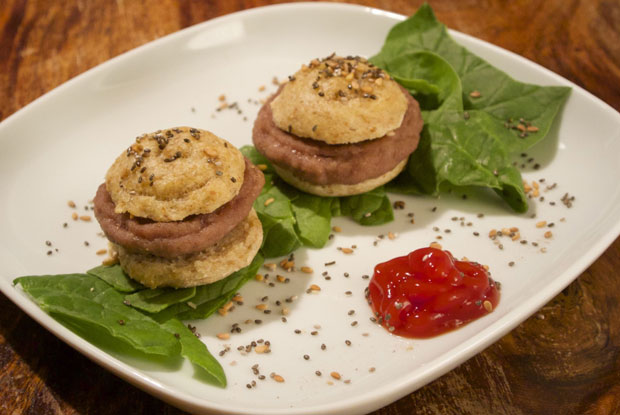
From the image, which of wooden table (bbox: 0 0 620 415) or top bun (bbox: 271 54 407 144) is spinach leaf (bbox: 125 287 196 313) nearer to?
wooden table (bbox: 0 0 620 415)

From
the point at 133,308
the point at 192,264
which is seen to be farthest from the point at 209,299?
the point at 133,308

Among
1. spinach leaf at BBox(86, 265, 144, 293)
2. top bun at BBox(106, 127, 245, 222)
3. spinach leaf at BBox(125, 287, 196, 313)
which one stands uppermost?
top bun at BBox(106, 127, 245, 222)

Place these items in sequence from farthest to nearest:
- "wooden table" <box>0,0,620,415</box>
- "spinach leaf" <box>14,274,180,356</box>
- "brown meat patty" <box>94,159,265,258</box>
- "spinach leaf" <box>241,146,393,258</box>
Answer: "spinach leaf" <box>241,146,393,258</box>, "brown meat patty" <box>94,159,265,258</box>, "wooden table" <box>0,0,620,415</box>, "spinach leaf" <box>14,274,180,356</box>

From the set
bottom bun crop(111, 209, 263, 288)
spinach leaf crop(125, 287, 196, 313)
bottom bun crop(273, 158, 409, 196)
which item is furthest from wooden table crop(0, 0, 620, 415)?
bottom bun crop(273, 158, 409, 196)

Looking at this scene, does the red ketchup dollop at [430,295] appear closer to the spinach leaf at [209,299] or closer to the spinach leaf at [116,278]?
the spinach leaf at [209,299]

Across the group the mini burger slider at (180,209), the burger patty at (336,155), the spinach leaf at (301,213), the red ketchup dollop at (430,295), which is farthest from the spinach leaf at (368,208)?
the mini burger slider at (180,209)

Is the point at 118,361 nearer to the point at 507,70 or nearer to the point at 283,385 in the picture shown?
the point at 283,385
